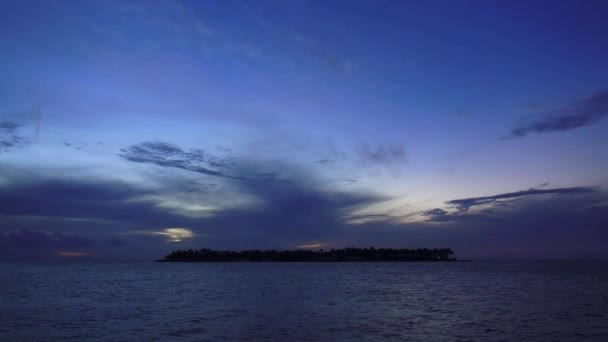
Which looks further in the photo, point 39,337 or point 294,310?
point 294,310

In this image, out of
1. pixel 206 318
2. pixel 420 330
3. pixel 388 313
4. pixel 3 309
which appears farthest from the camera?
pixel 3 309

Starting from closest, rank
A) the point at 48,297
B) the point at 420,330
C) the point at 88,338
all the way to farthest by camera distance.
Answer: the point at 88,338 → the point at 420,330 → the point at 48,297

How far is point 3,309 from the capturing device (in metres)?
50.9

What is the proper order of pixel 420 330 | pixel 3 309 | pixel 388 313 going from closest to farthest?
pixel 420 330 → pixel 388 313 → pixel 3 309

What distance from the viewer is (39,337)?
113ft

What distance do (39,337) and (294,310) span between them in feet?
82.4

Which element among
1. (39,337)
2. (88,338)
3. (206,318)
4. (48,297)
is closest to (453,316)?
(206,318)

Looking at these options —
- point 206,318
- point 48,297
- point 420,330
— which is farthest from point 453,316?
point 48,297

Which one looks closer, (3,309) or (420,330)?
(420,330)

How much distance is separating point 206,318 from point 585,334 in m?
33.4

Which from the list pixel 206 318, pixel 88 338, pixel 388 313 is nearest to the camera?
pixel 88 338

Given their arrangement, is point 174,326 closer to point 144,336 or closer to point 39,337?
point 144,336

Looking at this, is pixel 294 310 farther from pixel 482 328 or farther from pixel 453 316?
pixel 482 328

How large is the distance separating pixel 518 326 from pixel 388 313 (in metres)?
12.8
